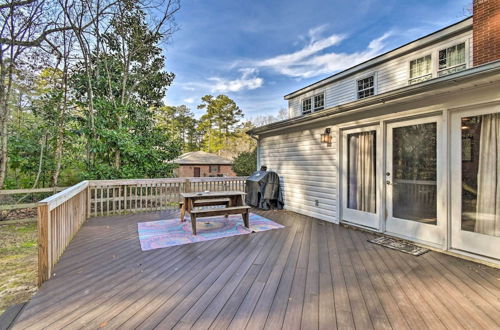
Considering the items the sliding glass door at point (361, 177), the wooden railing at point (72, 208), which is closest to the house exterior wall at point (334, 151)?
the sliding glass door at point (361, 177)

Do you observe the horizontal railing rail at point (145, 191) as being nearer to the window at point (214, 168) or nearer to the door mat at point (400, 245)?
the door mat at point (400, 245)

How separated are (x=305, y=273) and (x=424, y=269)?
56.5 inches

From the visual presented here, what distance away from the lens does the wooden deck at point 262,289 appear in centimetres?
177

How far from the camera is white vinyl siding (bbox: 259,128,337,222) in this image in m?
5.03

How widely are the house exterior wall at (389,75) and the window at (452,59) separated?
0.11 m

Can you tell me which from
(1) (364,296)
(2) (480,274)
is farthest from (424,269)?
(1) (364,296)

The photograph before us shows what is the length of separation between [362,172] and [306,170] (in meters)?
1.51

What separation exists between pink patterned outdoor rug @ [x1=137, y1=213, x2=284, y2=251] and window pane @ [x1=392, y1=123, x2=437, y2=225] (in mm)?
2234

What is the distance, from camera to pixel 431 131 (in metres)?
3.38

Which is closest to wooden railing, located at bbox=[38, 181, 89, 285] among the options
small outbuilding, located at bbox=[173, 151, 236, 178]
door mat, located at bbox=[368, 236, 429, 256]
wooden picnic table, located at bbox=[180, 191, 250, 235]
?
wooden picnic table, located at bbox=[180, 191, 250, 235]

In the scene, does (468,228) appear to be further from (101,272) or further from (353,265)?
(101,272)

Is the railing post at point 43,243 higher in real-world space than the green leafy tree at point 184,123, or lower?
lower

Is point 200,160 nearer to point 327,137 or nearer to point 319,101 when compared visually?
point 319,101

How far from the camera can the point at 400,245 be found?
3.48 meters
